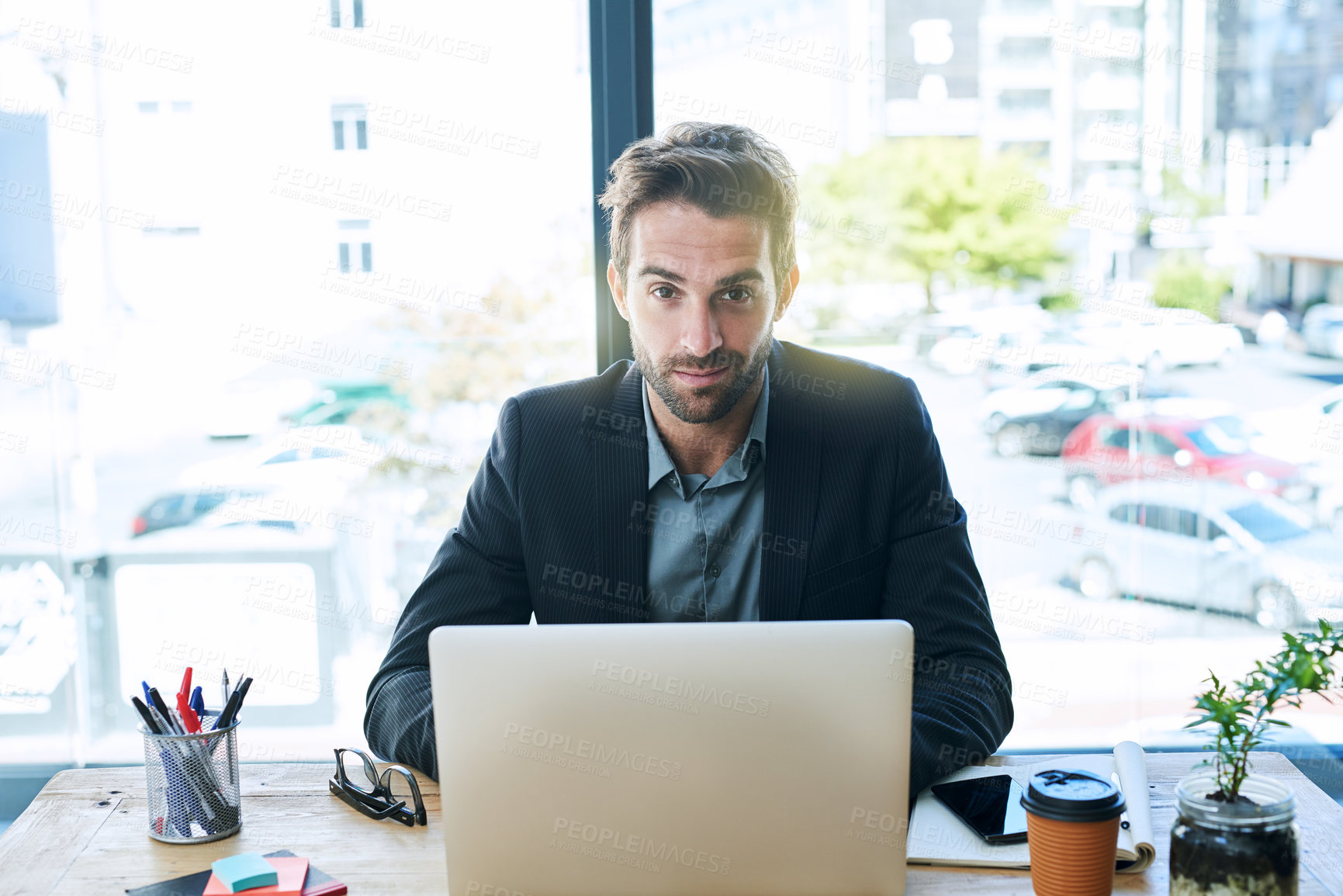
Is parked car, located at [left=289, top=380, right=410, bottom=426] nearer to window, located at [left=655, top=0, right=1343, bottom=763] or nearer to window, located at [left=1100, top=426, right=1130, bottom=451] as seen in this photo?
window, located at [left=655, top=0, right=1343, bottom=763]

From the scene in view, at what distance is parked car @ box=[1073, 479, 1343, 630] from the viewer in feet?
8.64

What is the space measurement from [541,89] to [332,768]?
1.58 meters

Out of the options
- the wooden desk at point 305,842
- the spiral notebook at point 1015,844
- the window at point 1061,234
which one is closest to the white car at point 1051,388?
the window at point 1061,234

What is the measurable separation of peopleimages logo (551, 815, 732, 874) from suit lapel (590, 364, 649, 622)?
25.5 inches

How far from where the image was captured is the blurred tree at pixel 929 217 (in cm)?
253

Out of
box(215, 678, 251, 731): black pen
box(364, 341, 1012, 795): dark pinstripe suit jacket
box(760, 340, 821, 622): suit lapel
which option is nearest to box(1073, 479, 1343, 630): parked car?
box(364, 341, 1012, 795): dark pinstripe suit jacket

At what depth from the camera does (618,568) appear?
167 centimetres

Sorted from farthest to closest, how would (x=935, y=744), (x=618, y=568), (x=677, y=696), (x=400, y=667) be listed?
(x=618, y=568)
(x=400, y=667)
(x=935, y=744)
(x=677, y=696)

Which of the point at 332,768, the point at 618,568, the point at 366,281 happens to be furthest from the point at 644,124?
the point at 332,768

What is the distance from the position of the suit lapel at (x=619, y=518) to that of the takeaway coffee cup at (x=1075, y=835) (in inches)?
29.7

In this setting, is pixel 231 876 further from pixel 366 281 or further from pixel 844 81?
pixel 844 81

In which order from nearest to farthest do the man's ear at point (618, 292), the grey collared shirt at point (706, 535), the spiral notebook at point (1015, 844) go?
the spiral notebook at point (1015, 844) → the grey collared shirt at point (706, 535) → the man's ear at point (618, 292)

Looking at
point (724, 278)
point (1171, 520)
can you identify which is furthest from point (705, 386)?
point (1171, 520)

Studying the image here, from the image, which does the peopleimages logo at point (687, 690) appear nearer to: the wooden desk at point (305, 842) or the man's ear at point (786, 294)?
the wooden desk at point (305, 842)
